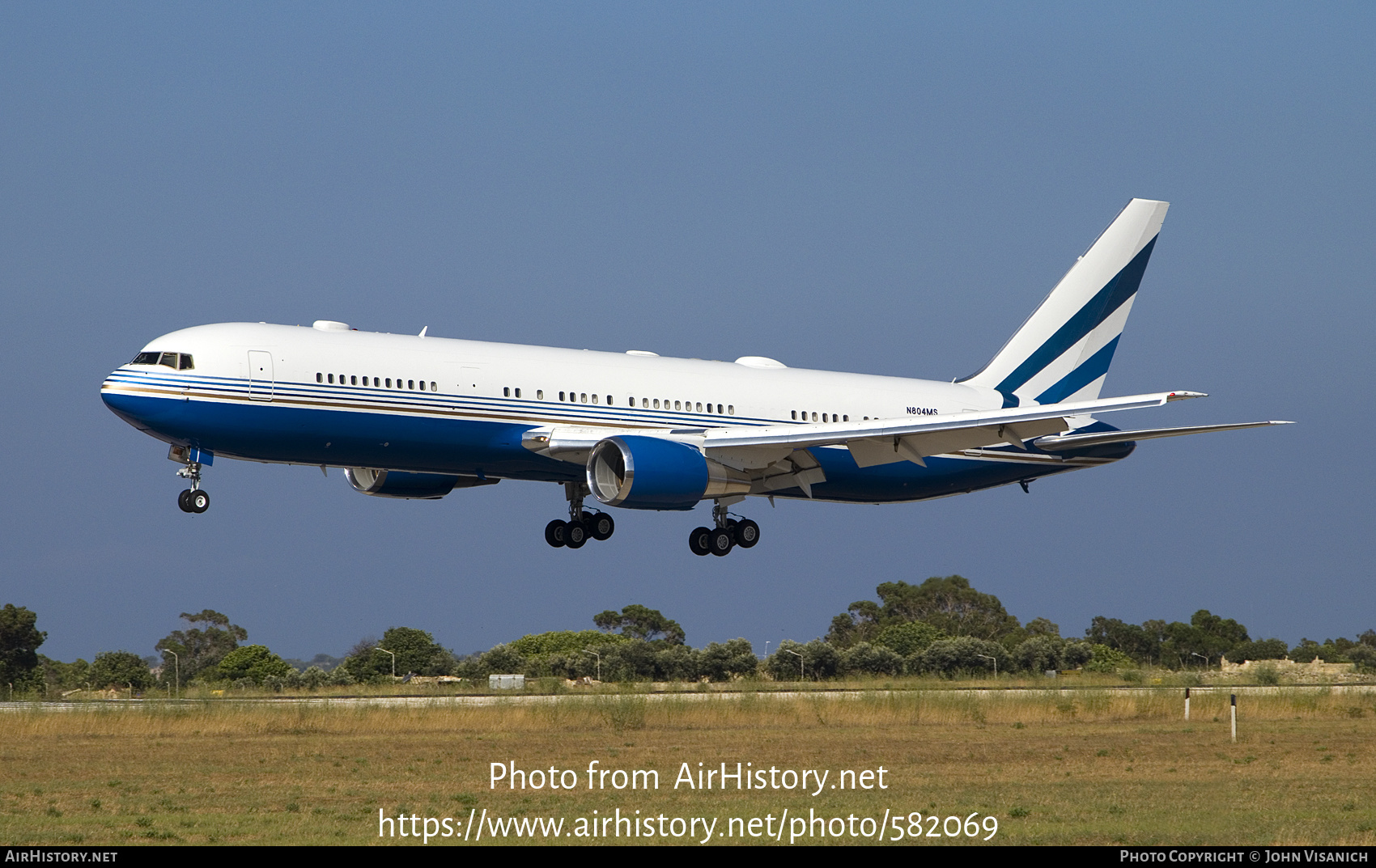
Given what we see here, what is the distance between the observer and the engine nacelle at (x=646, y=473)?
136ft

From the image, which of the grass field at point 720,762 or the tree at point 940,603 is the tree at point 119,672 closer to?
the grass field at point 720,762

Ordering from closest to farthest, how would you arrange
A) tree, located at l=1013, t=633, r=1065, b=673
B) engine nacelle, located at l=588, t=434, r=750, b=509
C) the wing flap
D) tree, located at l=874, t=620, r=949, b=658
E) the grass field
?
the grass field
engine nacelle, located at l=588, t=434, r=750, b=509
the wing flap
tree, located at l=1013, t=633, r=1065, b=673
tree, located at l=874, t=620, r=949, b=658

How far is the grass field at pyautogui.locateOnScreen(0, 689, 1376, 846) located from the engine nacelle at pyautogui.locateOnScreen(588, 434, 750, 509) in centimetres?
523

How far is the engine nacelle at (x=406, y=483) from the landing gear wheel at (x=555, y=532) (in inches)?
96.8

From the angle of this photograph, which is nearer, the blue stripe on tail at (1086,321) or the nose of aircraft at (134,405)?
the nose of aircraft at (134,405)

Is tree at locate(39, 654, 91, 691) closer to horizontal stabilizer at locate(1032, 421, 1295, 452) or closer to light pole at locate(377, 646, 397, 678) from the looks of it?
light pole at locate(377, 646, 397, 678)

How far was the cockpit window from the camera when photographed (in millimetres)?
37969

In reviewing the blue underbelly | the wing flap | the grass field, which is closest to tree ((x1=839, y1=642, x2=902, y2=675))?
the grass field

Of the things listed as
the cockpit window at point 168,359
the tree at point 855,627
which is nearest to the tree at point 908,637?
the tree at point 855,627

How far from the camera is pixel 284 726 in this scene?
128 feet

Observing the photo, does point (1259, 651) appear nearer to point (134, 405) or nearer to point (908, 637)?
point (908, 637)

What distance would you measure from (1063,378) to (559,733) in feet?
78.5
